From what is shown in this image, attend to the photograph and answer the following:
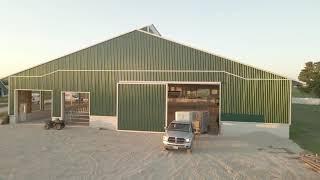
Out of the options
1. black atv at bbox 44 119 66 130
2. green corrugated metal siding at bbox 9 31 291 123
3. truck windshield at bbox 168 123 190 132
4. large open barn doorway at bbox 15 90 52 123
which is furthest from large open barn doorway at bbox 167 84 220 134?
large open barn doorway at bbox 15 90 52 123

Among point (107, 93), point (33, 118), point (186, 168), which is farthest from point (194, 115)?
point (33, 118)

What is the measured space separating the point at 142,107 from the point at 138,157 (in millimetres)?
10604

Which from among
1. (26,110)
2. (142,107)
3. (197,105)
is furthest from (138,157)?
(26,110)

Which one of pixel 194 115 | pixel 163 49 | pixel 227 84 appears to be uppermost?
pixel 163 49

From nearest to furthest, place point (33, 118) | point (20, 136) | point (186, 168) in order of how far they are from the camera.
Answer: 1. point (186, 168)
2. point (20, 136)
3. point (33, 118)

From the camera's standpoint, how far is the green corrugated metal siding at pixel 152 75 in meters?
28.2

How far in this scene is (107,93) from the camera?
103 feet

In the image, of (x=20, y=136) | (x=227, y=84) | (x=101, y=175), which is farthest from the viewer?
(x=227, y=84)

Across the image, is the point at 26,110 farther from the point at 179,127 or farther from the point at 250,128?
the point at 250,128

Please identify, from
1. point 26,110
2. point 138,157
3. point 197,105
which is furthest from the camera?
point 197,105

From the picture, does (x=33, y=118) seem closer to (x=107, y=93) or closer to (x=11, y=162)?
(x=107, y=93)

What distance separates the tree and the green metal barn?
20587 millimetres

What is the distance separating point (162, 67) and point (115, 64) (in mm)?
4371

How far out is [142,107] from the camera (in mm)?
30297
